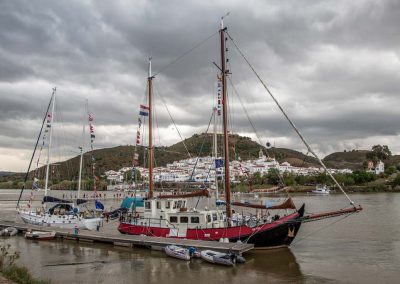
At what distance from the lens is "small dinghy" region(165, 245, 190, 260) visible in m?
26.2

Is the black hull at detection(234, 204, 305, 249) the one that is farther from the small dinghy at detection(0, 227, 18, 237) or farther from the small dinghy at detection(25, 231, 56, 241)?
the small dinghy at detection(0, 227, 18, 237)

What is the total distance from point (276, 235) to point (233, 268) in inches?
232

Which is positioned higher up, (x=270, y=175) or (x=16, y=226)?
(x=270, y=175)

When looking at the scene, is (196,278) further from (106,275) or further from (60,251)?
(60,251)

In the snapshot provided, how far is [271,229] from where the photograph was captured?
28.4 m

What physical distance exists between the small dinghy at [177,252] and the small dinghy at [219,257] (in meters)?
1.20

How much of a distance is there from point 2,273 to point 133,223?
16323mm

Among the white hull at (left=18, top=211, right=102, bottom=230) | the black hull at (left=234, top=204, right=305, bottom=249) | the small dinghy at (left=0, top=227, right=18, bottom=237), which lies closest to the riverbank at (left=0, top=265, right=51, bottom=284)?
the black hull at (left=234, top=204, right=305, bottom=249)

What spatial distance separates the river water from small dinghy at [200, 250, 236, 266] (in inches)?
15.7

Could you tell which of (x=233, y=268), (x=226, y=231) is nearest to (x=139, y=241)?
(x=226, y=231)

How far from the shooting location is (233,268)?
24.3 metres

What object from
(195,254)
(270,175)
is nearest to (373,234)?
(195,254)

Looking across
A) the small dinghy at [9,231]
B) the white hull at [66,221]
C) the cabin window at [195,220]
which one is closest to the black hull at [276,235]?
the cabin window at [195,220]

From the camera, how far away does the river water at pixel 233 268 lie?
73.8 feet
